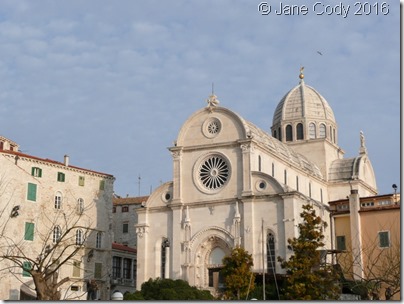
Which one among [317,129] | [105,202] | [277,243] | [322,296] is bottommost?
[322,296]

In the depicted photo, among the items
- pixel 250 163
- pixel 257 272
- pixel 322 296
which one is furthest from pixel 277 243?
pixel 322 296

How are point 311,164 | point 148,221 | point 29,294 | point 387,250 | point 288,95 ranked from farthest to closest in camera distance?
point 288,95 → point 311,164 → point 148,221 → point 29,294 → point 387,250

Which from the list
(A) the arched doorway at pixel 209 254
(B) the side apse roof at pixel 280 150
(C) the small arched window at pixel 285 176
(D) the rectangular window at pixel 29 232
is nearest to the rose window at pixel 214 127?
(B) the side apse roof at pixel 280 150

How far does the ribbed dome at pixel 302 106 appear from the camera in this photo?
74.9 m

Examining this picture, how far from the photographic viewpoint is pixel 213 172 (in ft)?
194

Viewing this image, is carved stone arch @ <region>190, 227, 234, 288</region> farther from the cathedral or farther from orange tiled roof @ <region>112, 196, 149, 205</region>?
orange tiled roof @ <region>112, 196, 149, 205</region>

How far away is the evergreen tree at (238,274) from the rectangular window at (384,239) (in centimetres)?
971

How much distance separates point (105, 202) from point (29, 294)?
1195 cm

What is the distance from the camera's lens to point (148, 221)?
60312 mm

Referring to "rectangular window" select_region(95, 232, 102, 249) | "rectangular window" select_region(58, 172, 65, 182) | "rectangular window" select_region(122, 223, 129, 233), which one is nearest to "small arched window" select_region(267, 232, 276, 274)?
"rectangular window" select_region(95, 232, 102, 249)

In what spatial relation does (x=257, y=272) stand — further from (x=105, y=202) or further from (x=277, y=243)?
(x=105, y=202)

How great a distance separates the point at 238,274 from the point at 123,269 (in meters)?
22.0

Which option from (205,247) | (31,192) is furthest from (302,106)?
(31,192)

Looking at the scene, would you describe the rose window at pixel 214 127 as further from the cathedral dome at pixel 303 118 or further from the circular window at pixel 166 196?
the cathedral dome at pixel 303 118
